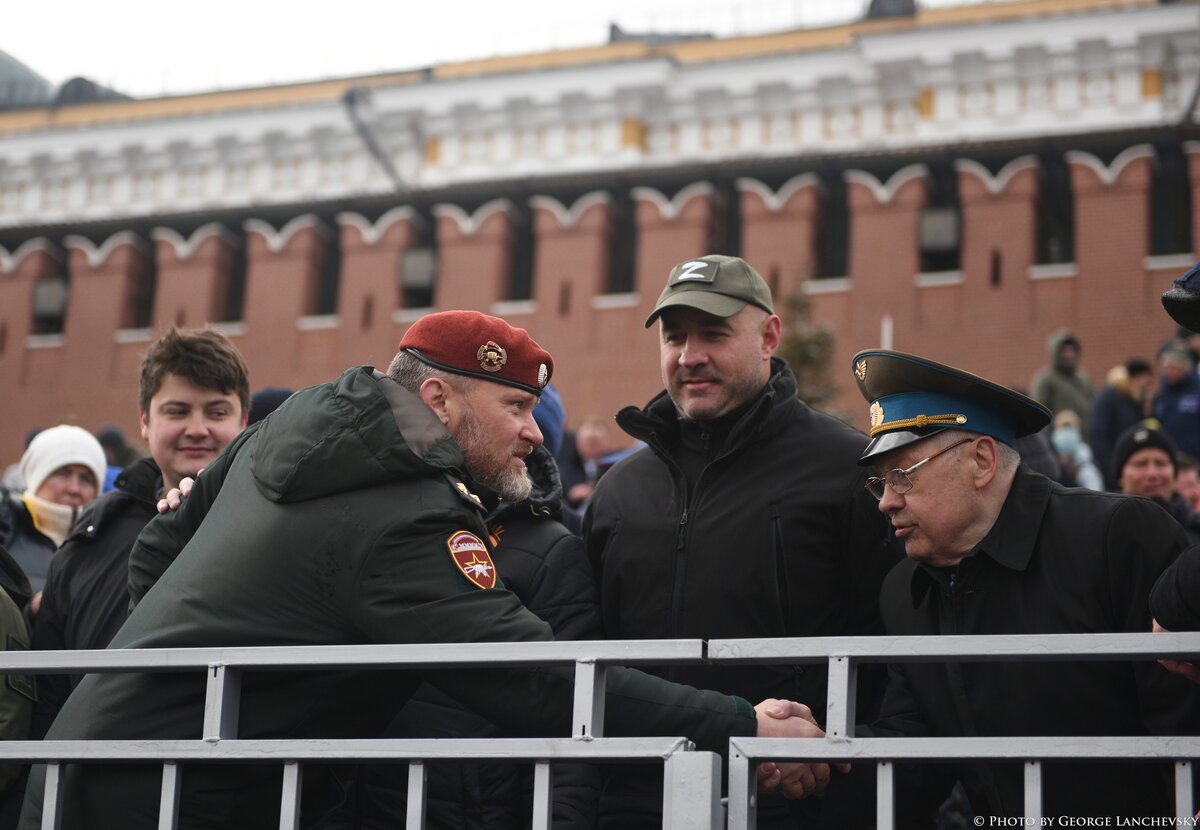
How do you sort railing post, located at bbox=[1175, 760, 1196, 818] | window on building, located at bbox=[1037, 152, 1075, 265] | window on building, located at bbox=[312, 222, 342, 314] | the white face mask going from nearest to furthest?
railing post, located at bbox=[1175, 760, 1196, 818] → the white face mask → window on building, located at bbox=[1037, 152, 1075, 265] → window on building, located at bbox=[312, 222, 342, 314]

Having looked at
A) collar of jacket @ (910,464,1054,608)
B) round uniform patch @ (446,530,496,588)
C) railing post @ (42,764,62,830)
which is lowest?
railing post @ (42,764,62,830)

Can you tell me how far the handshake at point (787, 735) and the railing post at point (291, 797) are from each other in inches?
37.6

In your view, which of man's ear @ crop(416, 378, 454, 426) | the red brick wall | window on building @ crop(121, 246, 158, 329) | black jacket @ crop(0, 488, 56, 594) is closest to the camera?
man's ear @ crop(416, 378, 454, 426)

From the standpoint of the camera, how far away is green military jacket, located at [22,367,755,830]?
10.9ft

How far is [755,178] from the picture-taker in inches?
816

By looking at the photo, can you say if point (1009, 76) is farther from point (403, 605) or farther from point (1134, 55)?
point (403, 605)

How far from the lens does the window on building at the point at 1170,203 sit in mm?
19016

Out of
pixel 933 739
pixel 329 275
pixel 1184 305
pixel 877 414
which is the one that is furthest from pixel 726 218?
pixel 933 739

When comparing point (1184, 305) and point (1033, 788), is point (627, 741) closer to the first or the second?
point (1033, 788)

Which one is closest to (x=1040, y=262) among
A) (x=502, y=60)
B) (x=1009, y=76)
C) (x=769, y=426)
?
(x=1009, y=76)

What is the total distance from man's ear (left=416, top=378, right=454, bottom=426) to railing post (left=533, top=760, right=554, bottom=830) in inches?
39.0

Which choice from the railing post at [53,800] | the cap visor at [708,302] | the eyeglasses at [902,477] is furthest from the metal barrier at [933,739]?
the cap visor at [708,302]

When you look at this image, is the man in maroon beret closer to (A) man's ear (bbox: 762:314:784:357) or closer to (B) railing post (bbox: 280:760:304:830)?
(B) railing post (bbox: 280:760:304:830)

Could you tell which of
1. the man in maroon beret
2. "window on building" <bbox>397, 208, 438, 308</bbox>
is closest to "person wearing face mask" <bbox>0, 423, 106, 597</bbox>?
the man in maroon beret
